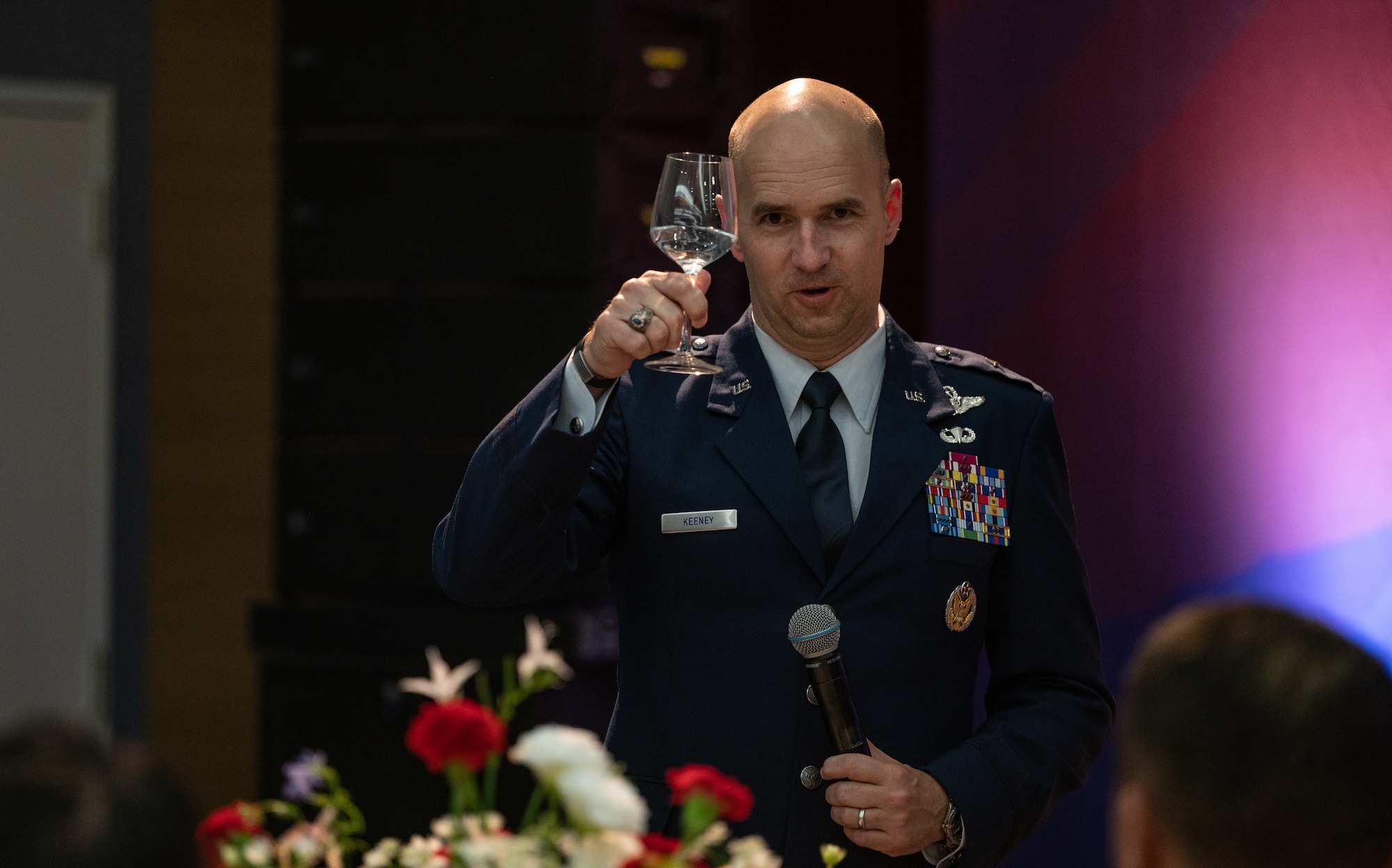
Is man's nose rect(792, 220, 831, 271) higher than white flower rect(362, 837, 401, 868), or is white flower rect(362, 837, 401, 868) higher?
man's nose rect(792, 220, 831, 271)

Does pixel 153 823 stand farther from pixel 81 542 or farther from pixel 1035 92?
pixel 81 542

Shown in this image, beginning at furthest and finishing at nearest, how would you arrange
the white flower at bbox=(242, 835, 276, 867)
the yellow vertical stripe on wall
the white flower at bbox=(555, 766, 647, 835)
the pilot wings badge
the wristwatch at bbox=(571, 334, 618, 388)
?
the yellow vertical stripe on wall → the pilot wings badge → the wristwatch at bbox=(571, 334, 618, 388) → the white flower at bbox=(242, 835, 276, 867) → the white flower at bbox=(555, 766, 647, 835)

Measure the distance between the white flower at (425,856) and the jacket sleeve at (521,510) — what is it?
0.50m

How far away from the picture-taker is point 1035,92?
8.26 feet

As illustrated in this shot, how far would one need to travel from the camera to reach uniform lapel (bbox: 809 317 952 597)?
149 cm

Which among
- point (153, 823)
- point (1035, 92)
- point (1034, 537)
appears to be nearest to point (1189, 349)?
point (1035, 92)

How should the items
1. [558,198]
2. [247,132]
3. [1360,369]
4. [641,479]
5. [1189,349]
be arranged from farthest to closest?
[247,132], [558,198], [1189,349], [1360,369], [641,479]

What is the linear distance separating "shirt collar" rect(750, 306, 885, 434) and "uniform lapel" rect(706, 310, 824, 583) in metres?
0.01

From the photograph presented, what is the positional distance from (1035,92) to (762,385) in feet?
3.90

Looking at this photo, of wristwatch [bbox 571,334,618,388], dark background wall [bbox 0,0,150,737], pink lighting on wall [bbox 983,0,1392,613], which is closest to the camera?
wristwatch [bbox 571,334,618,388]

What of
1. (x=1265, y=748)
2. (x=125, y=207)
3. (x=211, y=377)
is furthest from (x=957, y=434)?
(x=125, y=207)

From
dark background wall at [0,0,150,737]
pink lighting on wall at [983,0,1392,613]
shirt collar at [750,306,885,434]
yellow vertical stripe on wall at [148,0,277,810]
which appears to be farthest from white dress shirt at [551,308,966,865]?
dark background wall at [0,0,150,737]

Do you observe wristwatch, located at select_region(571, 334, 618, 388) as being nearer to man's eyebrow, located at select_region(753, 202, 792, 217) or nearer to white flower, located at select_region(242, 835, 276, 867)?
man's eyebrow, located at select_region(753, 202, 792, 217)

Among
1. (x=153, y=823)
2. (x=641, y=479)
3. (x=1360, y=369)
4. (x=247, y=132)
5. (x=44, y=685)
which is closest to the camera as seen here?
(x=153, y=823)
